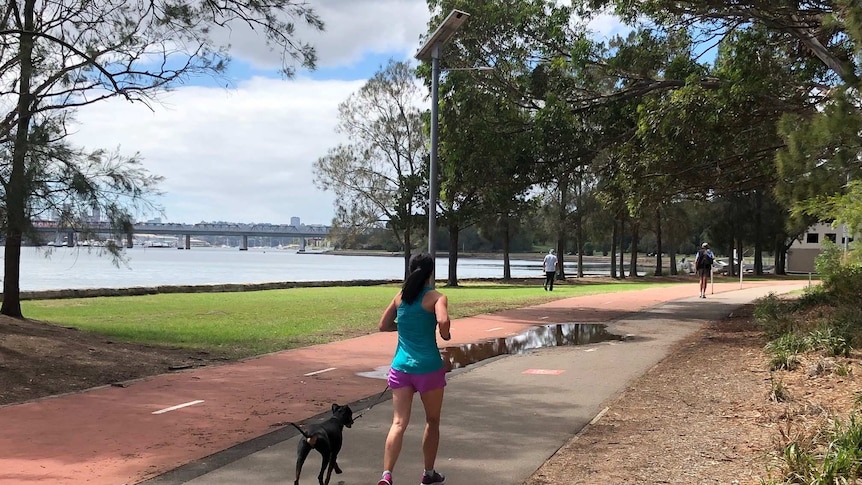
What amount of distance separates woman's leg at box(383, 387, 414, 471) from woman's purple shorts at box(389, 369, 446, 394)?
0.13 feet

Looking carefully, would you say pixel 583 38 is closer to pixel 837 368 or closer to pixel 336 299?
pixel 837 368

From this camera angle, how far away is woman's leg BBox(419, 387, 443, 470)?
503cm

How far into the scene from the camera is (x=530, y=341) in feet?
46.5

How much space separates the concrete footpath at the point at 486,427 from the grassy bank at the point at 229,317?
4.65 meters

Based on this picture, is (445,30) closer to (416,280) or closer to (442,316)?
(416,280)

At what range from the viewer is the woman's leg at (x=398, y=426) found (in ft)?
16.3

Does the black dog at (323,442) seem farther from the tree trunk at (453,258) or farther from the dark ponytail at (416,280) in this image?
the tree trunk at (453,258)

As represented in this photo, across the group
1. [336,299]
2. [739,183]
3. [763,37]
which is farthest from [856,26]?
[336,299]

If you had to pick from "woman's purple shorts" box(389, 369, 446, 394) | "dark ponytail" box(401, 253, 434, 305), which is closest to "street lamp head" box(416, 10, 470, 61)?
"dark ponytail" box(401, 253, 434, 305)

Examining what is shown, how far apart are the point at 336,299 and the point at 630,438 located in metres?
20.2

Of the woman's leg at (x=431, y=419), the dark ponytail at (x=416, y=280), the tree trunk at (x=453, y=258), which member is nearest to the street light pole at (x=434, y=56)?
the dark ponytail at (x=416, y=280)

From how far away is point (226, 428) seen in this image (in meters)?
7.08

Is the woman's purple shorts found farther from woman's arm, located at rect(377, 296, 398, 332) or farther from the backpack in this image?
the backpack

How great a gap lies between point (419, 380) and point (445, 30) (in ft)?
20.5
